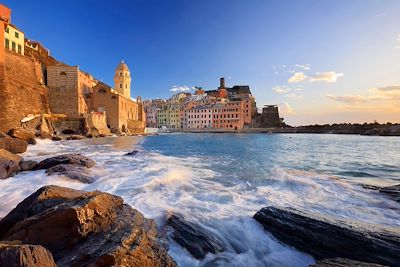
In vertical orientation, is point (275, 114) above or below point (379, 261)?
above

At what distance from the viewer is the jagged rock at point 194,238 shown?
4203mm

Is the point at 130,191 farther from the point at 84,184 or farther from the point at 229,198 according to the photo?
the point at 229,198

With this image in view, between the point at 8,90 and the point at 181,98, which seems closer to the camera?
the point at 8,90

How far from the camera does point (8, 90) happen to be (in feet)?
87.0

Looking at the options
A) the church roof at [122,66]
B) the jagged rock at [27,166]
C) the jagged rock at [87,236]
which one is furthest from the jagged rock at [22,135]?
the church roof at [122,66]

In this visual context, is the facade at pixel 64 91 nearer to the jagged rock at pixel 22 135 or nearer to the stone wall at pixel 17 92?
the stone wall at pixel 17 92

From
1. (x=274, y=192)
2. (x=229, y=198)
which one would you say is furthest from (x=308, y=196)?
(x=229, y=198)

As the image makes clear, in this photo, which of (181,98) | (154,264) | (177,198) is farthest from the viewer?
(181,98)

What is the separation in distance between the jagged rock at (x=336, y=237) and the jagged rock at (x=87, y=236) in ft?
8.20

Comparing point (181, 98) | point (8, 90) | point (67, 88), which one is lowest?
point (8, 90)

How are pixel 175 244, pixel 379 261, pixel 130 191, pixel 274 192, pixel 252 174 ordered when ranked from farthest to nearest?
pixel 252 174 → pixel 274 192 → pixel 130 191 → pixel 175 244 → pixel 379 261

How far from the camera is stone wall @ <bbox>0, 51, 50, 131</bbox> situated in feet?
84.9

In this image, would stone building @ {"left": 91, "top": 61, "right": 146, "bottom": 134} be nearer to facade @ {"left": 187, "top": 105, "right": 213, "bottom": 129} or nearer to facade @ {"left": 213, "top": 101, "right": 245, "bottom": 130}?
facade @ {"left": 187, "top": 105, "right": 213, "bottom": 129}

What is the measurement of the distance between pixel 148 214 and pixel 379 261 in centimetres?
438
